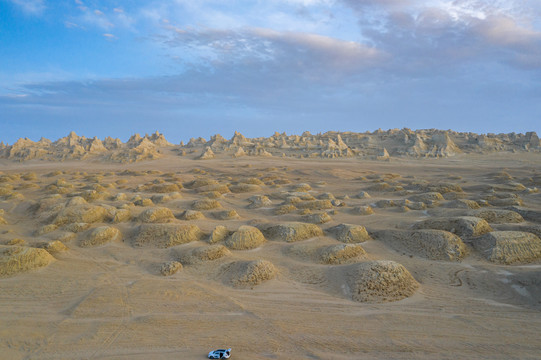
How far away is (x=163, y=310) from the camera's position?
6.85m

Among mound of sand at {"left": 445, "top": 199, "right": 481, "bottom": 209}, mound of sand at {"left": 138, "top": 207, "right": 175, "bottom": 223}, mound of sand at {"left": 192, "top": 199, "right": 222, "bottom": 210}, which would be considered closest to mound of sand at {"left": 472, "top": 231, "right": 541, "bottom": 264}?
mound of sand at {"left": 445, "top": 199, "right": 481, "bottom": 209}

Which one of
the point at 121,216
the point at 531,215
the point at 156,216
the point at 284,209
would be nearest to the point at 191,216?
the point at 156,216

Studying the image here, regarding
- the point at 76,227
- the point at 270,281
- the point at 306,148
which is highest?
the point at 306,148

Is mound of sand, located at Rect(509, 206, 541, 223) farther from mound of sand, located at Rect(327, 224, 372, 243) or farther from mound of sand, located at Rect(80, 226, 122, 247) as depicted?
mound of sand, located at Rect(80, 226, 122, 247)

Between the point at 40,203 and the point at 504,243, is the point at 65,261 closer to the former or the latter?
the point at 40,203

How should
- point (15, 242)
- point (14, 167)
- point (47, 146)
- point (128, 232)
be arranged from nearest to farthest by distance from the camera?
1. point (15, 242)
2. point (128, 232)
3. point (14, 167)
4. point (47, 146)

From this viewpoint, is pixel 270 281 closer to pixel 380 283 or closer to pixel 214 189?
pixel 380 283

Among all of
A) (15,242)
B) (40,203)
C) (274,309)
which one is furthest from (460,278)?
(40,203)

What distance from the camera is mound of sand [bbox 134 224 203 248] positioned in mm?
10712

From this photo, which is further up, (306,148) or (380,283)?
(306,148)

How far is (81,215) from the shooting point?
13.0 m

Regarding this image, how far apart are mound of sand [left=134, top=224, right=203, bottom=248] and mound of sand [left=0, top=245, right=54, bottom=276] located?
261 centimetres

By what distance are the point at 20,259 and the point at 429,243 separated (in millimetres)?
11908

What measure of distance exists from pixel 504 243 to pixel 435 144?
4056 centimetres
